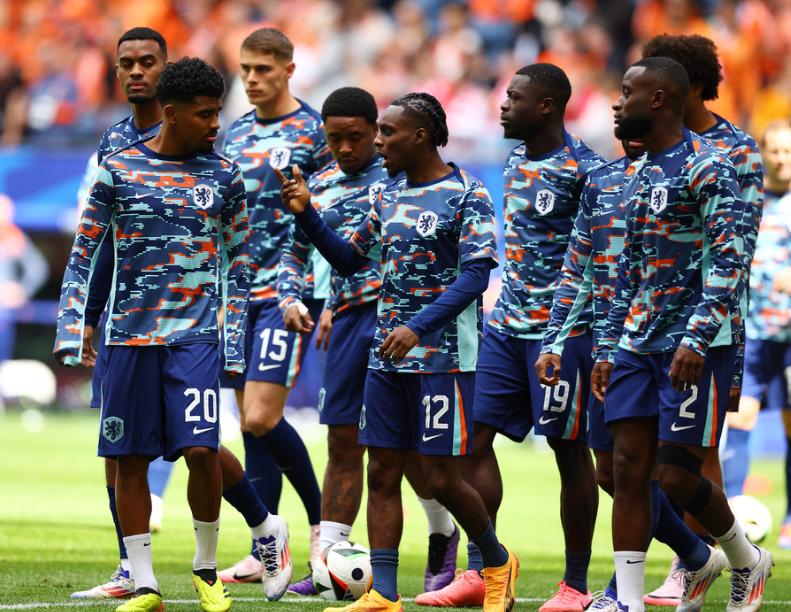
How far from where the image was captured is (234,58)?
20.0 metres

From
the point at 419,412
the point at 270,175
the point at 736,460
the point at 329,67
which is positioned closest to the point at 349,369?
the point at 419,412

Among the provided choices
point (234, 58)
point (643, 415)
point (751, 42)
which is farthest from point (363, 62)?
point (643, 415)

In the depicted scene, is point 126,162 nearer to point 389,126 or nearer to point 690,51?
point 389,126

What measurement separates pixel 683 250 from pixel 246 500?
2.27 meters

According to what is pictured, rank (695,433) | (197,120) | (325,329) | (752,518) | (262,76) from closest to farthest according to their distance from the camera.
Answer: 1. (695,433)
2. (197,120)
3. (325,329)
4. (262,76)
5. (752,518)

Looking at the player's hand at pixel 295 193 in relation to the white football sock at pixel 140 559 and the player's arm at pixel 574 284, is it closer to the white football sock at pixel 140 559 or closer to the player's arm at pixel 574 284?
the player's arm at pixel 574 284

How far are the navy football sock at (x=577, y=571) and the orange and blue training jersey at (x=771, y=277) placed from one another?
11.4ft

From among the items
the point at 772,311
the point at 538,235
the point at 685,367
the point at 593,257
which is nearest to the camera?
the point at 685,367

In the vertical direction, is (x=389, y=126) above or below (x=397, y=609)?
above

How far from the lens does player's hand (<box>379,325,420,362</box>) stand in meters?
4.53

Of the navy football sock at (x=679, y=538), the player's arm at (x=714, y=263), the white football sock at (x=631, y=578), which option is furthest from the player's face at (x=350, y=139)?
the white football sock at (x=631, y=578)

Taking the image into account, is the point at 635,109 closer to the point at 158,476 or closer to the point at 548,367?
the point at 548,367

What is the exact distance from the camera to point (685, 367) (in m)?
4.25

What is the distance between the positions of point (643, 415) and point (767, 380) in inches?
160
